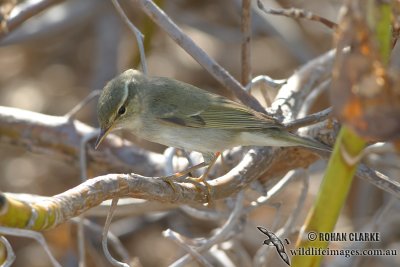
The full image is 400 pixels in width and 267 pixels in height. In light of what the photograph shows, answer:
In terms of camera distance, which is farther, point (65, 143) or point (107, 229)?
point (65, 143)

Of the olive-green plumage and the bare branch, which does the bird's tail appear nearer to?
the olive-green plumage

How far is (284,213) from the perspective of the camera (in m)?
5.79

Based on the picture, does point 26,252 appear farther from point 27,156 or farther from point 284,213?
point 284,213

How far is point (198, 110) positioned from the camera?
393 centimetres

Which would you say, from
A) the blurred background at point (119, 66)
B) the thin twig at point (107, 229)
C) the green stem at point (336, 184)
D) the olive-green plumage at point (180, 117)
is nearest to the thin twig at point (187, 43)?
the olive-green plumage at point (180, 117)

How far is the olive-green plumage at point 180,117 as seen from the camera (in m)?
3.58

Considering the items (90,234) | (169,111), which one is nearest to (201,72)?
(90,234)

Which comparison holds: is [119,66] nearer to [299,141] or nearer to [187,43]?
[187,43]

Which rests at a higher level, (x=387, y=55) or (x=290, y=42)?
(x=387, y=55)

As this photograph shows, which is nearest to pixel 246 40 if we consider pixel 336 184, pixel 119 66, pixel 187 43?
pixel 187 43

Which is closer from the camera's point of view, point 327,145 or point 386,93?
point 386,93

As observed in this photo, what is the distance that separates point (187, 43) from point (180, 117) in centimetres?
66

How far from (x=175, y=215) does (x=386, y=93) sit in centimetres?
372

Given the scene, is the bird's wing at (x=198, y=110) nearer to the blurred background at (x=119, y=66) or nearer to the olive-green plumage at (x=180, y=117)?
the olive-green plumage at (x=180, y=117)
